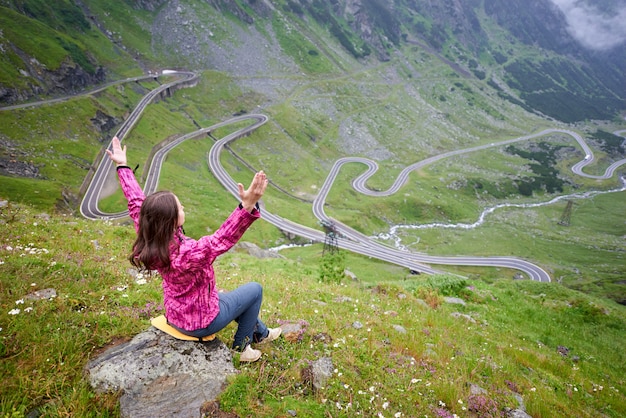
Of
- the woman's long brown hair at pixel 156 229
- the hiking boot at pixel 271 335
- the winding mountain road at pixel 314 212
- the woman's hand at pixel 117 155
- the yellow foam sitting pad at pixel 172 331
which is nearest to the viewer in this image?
the woman's long brown hair at pixel 156 229

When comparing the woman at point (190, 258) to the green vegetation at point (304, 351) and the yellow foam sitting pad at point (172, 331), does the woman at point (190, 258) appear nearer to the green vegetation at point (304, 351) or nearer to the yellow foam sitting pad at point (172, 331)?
the yellow foam sitting pad at point (172, 331)

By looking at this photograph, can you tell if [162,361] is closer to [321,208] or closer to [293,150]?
[321,208]

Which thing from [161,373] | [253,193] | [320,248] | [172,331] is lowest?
[320,248]

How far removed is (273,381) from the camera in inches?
238

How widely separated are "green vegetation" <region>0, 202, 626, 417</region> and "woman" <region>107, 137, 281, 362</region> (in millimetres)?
1112

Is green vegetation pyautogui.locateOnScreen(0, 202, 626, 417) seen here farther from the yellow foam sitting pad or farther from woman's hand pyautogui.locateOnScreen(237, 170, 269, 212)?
woman's hand pyautogui.locateOnScreen(237, 170, 269, 212)

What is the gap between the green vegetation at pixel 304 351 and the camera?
5266mm

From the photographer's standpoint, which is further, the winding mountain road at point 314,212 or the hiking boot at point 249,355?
the winding mountain road at point 314,212

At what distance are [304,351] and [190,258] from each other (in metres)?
3.79

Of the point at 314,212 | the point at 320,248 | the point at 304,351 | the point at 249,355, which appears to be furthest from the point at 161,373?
the point at 314,212

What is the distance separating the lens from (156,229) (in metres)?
4.50

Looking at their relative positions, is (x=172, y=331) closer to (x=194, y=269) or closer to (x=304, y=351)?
(x=194, y=269)

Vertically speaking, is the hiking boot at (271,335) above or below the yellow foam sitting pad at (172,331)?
above

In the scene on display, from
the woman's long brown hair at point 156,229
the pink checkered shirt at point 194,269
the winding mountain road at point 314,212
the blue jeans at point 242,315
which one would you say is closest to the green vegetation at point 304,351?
the blue jeans at point 242,315
